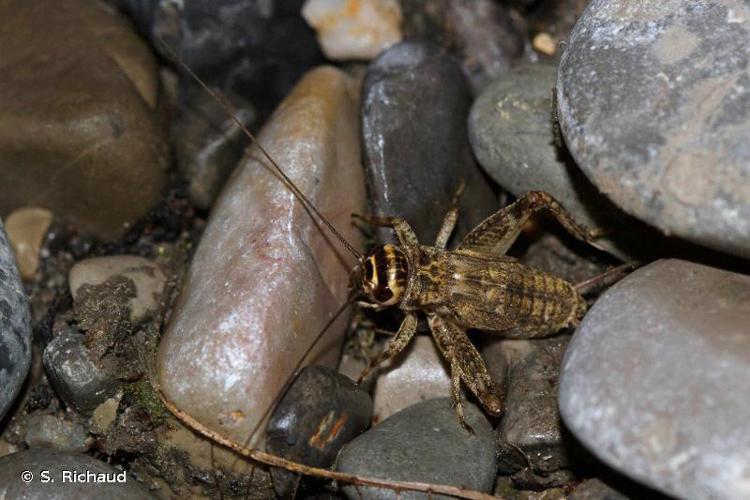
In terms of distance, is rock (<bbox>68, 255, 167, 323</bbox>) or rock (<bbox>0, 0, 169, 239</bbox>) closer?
rock (<bbox>68, 255, 167, 323</bbox>)

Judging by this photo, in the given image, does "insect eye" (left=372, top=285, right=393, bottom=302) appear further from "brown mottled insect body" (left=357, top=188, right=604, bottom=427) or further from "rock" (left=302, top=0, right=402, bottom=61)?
"rock" (left=302, top=0, right=402, bottom=61)

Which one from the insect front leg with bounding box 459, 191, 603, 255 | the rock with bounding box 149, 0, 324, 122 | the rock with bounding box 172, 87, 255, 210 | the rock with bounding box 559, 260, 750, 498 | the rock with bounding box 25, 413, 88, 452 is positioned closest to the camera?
the rock with bounding box 559, 260, 750, 498

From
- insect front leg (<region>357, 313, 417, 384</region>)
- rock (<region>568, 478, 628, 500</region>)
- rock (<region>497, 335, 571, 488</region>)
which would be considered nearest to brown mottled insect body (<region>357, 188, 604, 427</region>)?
insect front leg (<region>357, 313, 417, 384</region>)

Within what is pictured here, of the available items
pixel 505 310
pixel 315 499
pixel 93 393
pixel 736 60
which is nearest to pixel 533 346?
pixel 505 310

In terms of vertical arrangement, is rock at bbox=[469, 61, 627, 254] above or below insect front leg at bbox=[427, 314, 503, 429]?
above

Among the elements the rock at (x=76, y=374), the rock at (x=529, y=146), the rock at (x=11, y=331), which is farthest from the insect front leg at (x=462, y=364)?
the rock at (x=11, y=331)

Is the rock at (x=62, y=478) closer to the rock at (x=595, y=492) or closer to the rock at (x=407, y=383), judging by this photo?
the rock at (x=407, y=383)
